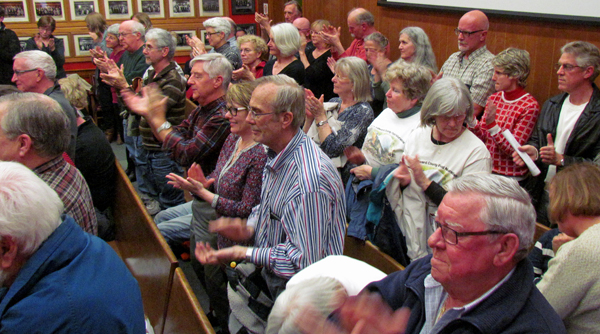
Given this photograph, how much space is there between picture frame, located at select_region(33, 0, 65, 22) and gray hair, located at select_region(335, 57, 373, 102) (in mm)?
6831

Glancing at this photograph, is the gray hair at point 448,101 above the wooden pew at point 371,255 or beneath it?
above

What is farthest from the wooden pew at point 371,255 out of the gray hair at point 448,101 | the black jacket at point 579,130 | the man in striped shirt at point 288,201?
the black jacket at point 579,130

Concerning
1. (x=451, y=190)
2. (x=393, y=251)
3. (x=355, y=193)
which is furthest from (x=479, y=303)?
(x=355, y=193)

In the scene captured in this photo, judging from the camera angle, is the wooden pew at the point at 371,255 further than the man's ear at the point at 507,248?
Yes

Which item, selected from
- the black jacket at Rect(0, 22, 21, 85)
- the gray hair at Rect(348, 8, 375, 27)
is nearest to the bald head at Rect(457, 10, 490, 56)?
the gray hair at Rect(348, 8, 375, 27)

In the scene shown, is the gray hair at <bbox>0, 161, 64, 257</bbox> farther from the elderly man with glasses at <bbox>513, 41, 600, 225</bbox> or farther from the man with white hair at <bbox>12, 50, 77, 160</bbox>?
the elderly man with glasses at <bbox>513, 41, 600, 225</bbox>

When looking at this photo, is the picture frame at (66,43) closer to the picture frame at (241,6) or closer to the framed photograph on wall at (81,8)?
the framed photograph on wall at (81,8)

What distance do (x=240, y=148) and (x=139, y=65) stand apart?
3.57 meters

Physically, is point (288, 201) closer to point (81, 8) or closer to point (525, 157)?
point (525, 157)

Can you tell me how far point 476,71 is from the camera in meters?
4.06

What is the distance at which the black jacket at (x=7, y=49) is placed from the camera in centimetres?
669

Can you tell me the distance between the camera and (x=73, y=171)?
7.61 ft

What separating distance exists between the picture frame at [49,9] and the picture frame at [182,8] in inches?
71.8

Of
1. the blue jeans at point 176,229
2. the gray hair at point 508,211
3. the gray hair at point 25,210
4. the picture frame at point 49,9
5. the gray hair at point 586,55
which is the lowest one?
the blue jeans at point 176,229
